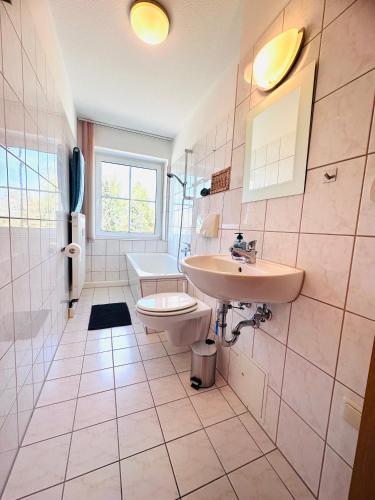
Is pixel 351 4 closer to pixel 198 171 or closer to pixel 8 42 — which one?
pixel 8 42

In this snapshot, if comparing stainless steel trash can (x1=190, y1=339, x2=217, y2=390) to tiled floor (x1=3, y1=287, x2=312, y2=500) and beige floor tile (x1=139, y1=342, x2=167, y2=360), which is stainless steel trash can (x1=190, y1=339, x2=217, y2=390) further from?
beige floor tile (x1=139, y1=342, x2=167, y2=360)

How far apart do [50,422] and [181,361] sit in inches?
34.9

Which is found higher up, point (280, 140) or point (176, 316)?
point (280, 140)

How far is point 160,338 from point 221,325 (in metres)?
1.00

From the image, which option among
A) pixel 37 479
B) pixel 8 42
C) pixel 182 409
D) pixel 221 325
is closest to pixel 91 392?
pixel 37 479

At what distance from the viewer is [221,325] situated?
1.19m

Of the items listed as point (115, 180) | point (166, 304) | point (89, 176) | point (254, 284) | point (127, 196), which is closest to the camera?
point (254, 284)

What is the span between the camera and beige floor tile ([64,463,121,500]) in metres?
0.81

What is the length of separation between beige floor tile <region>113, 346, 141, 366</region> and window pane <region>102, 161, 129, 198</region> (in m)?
2.40

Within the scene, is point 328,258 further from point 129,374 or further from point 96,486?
point 129,374

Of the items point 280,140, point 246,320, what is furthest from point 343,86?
point 246,320

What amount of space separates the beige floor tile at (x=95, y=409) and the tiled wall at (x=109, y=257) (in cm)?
222

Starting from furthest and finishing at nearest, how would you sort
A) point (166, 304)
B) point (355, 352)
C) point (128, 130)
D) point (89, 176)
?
point (128, 130), point (89, 176), point (166, 304), point (355, 352)

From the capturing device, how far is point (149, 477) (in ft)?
2.91
